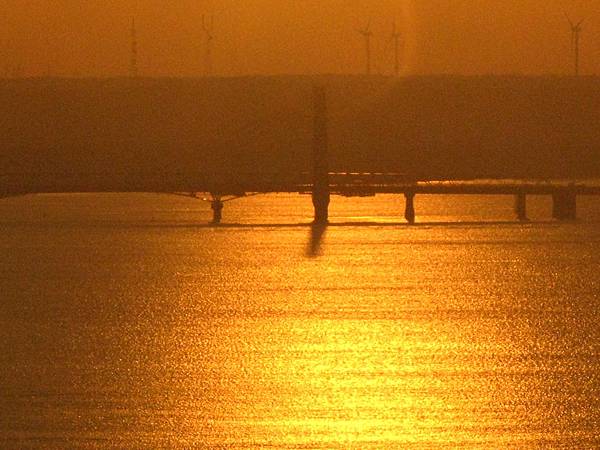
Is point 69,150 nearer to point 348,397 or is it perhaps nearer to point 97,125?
point 97,125

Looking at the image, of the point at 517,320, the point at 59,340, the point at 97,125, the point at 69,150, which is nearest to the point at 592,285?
the point at 517,320

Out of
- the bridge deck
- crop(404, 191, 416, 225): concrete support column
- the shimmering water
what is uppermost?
the bridge deck

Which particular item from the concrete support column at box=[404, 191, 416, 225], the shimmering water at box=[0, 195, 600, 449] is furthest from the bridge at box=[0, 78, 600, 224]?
the shimmering water at box=[0, 195, 600, 449]

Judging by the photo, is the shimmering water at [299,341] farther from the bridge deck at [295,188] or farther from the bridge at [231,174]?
the bridge at [231,174]

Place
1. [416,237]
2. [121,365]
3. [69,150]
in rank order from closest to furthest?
[121,365] → [416,237] → [69,150]

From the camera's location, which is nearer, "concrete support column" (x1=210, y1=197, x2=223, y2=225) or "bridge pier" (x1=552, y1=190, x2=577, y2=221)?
"concrete support column" (x1=210, y1=197, x2=223, y2=225)

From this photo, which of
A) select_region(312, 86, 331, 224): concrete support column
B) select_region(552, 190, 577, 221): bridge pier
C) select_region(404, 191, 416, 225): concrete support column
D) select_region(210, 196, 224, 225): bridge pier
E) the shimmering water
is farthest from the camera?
select_region(552, 190, 577, 221): bridge pier

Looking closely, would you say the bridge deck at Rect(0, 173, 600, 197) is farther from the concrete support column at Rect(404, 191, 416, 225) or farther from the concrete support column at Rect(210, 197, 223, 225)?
the concrete support column at Rect(210, 197, 223, 225)
